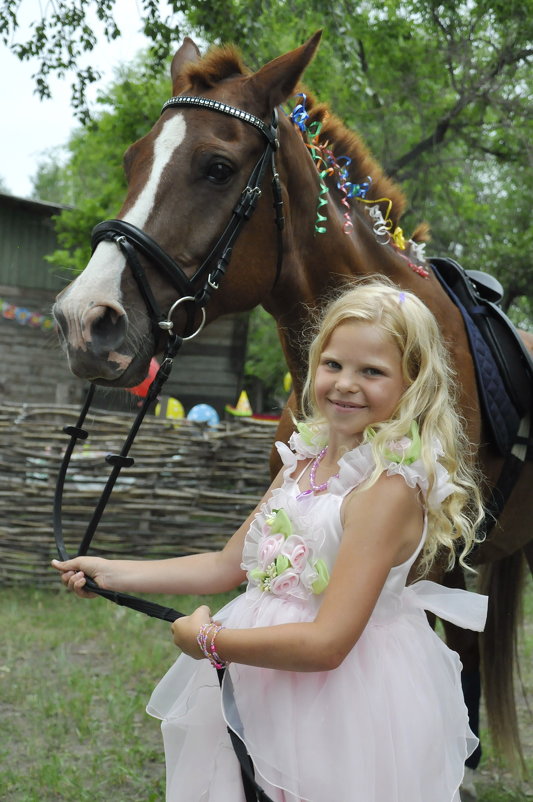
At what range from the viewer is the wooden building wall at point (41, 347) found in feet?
46.7

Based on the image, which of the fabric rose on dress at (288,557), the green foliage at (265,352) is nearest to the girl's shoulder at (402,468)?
the fabric rose on dress at (288,557)

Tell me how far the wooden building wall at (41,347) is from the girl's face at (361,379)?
12.2m

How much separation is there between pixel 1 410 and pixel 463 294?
17.2 feet

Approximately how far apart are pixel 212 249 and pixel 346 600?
1126 mm

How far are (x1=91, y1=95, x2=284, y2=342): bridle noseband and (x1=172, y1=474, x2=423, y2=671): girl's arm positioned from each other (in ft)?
2.67

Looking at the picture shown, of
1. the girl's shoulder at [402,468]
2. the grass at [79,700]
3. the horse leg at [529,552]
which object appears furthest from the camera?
the grass at [79,700]

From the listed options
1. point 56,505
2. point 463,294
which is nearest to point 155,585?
point 56,505

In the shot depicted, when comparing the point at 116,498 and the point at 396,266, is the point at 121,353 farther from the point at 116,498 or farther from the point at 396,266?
the point at 116,498

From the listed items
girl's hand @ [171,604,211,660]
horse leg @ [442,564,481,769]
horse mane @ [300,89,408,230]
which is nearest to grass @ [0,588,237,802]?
horse leg @ [442,564,481,769]

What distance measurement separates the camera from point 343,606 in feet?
4.88

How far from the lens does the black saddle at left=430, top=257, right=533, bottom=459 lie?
2.65 meters

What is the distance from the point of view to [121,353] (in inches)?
79.0

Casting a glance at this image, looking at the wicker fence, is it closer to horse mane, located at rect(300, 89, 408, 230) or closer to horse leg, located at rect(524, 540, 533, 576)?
horse leg, located at rect(524, 540, 533, 576)

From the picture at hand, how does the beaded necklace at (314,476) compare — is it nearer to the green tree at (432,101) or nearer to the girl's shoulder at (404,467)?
the girl's shoulder at (404,467)
